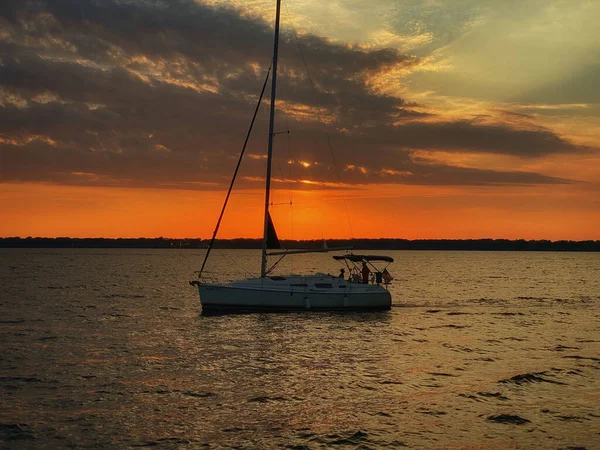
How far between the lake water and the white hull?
127cm

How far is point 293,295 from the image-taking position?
4522cm

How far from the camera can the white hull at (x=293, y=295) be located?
145ft

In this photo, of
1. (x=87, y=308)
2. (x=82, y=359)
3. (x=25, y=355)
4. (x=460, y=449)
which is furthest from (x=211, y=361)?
(x=87, y=308)

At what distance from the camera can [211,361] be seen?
29.9 m

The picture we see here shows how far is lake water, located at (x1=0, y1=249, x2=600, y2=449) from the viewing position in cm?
1855

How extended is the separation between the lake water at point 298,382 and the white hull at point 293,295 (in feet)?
4.16

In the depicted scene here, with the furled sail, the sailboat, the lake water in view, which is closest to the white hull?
the sailboat

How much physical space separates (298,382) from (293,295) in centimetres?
1985

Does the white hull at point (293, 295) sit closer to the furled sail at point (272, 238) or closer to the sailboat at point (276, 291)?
the sailboat at point (276, 291)

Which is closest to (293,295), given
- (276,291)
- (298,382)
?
(276,291)

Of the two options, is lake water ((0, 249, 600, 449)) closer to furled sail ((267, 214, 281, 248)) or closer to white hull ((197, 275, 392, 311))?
white hull ((197, 275, 392, 311))

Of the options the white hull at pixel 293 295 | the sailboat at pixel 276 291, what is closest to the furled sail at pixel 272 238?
the sailboat at pixel 276 291

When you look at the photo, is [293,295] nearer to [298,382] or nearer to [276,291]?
[276,291]

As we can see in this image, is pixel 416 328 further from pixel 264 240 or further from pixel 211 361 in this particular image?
pixel 211 361
